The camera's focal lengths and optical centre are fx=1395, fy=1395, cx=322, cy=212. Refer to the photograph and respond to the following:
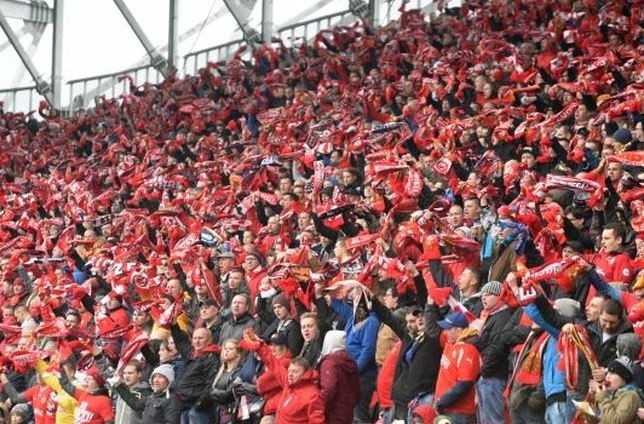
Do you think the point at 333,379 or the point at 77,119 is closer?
the point at 333,379

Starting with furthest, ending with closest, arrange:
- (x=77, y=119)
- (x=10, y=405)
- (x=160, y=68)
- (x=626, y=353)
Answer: (x=160, y=68), (x=77, y=119), (x=10, y=405), (x=626, y=353)

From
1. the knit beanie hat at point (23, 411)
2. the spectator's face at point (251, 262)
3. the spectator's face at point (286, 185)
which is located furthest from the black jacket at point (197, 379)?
the spectator's face at point (286, 185)

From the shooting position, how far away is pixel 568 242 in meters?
9.47

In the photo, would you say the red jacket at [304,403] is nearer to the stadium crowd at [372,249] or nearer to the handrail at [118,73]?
the stadium crowd at [372,249]

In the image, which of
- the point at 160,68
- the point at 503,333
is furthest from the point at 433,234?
the point at 160,68

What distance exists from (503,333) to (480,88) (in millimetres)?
8451

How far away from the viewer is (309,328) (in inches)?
372

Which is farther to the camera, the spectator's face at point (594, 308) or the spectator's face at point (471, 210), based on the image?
the spectator's face at point (471, 210)

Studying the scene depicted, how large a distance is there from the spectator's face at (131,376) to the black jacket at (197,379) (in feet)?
1.70

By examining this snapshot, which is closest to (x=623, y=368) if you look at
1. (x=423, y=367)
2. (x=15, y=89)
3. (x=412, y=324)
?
(x=423, y=367)

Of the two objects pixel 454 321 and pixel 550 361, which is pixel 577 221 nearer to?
pixel 454 321

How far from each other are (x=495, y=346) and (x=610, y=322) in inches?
33.4

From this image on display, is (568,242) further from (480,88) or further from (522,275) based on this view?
(480,88)

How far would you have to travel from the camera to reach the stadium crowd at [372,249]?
8273mm
